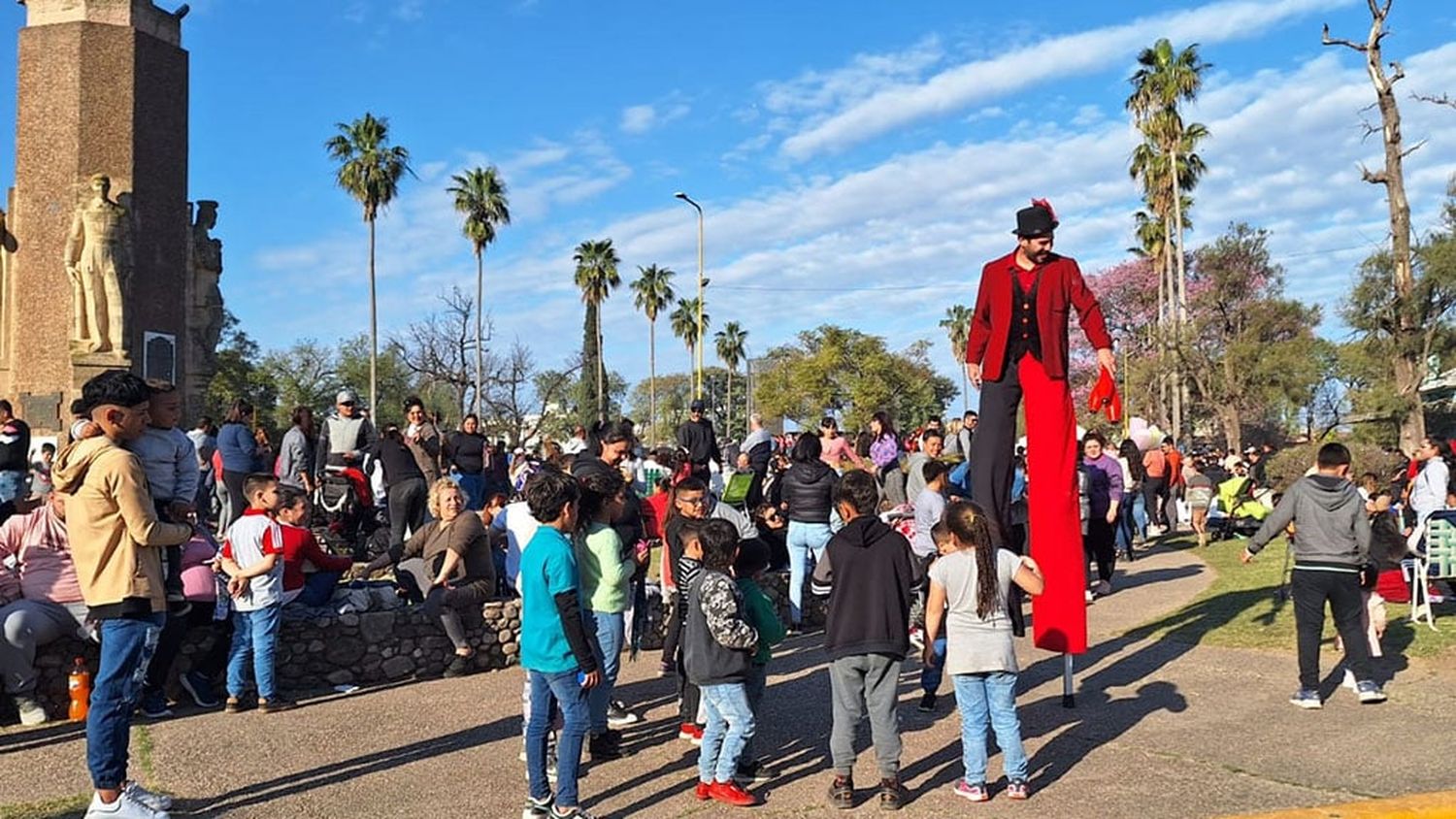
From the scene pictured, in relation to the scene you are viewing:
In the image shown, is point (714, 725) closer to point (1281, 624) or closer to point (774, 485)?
point (1281, 624)

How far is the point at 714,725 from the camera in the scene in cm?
552

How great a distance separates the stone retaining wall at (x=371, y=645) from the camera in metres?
8.06

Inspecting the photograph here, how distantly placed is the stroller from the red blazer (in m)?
8.45

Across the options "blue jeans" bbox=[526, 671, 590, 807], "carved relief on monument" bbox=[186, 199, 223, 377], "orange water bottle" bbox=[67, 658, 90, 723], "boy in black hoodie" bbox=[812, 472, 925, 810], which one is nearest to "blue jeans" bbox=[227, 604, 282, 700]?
"orange water bottle" bbox=[67, 658, 90, 723]

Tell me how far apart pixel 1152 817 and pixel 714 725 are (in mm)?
2064

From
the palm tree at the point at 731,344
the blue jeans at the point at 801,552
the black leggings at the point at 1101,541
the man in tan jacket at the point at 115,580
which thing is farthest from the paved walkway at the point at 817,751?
the palm tree at the point at 731,344

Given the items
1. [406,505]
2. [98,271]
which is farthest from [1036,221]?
[98,271]

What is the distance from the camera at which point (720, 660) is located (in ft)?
17.6

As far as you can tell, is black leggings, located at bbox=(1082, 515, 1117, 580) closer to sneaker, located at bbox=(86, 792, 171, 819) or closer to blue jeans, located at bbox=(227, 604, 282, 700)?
blue jeans, located at bbox=(227, 604, 282, 700)

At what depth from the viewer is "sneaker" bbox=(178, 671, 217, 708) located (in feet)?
24.8

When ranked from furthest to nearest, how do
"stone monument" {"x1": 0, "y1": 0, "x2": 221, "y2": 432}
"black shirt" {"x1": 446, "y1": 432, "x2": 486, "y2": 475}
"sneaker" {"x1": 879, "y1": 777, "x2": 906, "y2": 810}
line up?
1. "stone monument" {"x1": 0, "y1": 0, "x2": 221, "y2": 432}
2. "black shirt" {"x1": 446, "y1": 432, "x2": 486, "y2": 475}
3. "sneaker" {"x1": 879, "y1": 777, "x2": 906, "y2": 810}

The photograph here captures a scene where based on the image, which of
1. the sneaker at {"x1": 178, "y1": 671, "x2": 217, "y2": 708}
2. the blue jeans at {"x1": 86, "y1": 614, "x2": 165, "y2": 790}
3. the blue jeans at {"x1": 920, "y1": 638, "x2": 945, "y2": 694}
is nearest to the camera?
the blue jeans at {"x1": 86, "y1": 614, "x2": 165, "y2": 790}

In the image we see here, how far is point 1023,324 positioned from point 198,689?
19.5 ft

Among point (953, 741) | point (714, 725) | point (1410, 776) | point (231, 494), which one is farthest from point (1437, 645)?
point (231, 494)
